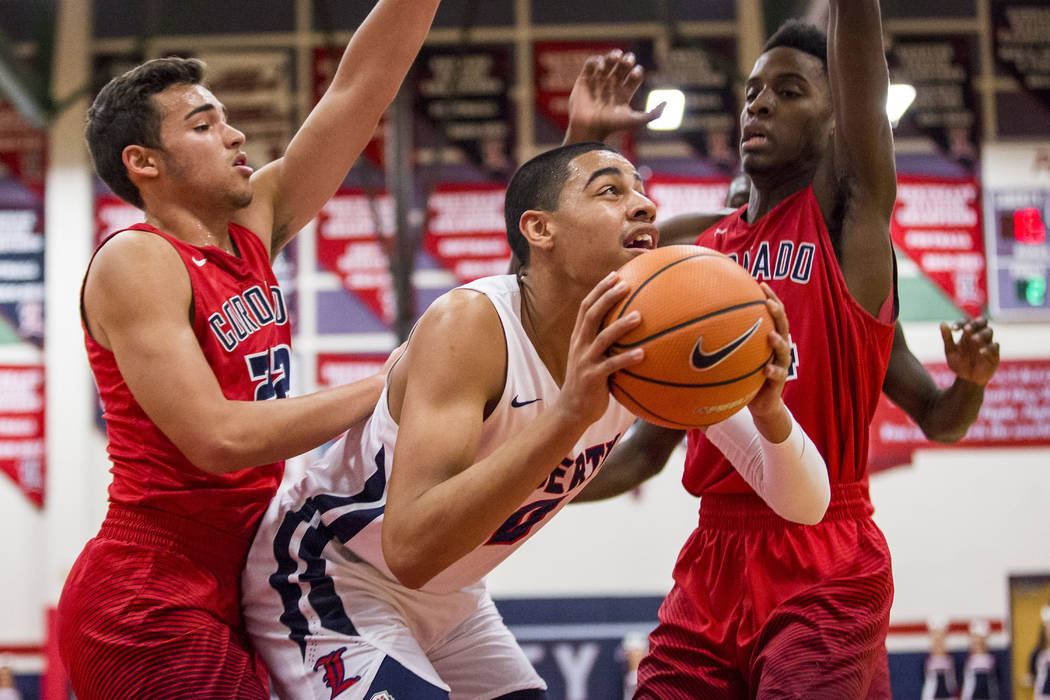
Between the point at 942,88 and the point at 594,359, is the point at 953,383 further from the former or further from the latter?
the point at 942,88

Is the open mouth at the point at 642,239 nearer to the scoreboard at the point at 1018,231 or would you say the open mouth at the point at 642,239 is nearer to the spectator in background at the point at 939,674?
the spectator in background at the point at 939,674

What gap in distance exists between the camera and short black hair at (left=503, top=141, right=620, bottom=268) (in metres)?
2.66

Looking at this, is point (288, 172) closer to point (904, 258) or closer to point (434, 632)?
point (434, 632)

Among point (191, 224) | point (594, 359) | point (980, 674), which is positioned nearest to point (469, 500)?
point (594, 359)

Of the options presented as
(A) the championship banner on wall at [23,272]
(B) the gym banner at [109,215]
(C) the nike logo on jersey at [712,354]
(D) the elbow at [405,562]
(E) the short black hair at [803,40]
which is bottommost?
(D) the elbow at [405,562]

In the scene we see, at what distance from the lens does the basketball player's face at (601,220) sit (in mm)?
2553

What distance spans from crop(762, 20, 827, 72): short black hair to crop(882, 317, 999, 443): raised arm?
0.92m

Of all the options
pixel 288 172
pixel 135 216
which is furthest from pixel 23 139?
pixel 288 172

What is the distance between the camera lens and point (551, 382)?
252 centimetres

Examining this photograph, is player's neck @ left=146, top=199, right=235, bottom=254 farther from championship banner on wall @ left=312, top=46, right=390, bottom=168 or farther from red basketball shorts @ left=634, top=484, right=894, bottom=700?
championship banner on wall @ left=312, top=46, right=390, bottom=168

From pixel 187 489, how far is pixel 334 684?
2.17ft

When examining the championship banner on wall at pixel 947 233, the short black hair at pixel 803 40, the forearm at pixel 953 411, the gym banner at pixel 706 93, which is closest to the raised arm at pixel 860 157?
the short black hair at pixel 803 40

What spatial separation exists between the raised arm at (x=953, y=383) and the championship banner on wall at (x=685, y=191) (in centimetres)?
651

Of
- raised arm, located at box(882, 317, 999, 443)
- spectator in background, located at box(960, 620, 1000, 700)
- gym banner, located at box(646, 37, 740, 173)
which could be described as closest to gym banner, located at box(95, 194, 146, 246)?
gym banner, located at box(646, 37, 740, 173)
